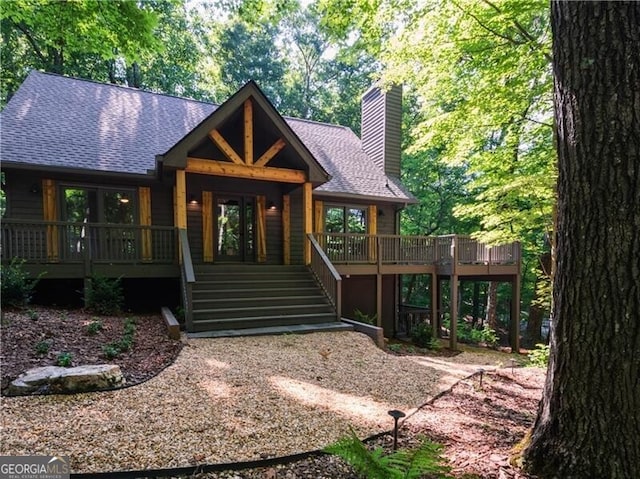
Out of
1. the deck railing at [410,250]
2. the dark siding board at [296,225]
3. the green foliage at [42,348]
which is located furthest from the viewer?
the dark siding board at [296,225]

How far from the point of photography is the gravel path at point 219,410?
8.52ft

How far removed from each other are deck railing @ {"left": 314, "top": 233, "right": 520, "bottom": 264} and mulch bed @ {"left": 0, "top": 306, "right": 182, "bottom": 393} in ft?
17.2

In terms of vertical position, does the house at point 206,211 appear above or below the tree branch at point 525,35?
below

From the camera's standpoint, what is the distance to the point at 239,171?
27.2 ft

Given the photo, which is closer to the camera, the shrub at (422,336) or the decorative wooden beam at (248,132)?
the decorative wooden beam at (248,132)

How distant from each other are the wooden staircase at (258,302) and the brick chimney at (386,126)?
6.98 m

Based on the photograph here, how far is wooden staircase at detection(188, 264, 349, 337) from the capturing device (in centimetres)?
676

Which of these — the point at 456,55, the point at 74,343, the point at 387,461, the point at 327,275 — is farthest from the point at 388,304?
the point at 387,461

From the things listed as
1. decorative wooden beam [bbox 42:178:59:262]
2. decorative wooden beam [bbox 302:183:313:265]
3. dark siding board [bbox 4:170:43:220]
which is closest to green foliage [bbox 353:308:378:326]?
decorative wooden beam [bbox 302:183:313:265]

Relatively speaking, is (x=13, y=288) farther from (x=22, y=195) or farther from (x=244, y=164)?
(x=244, y=164)

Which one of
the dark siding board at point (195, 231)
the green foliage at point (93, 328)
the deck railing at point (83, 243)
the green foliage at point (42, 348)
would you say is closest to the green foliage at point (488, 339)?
the dark siding board at point (195, 231)

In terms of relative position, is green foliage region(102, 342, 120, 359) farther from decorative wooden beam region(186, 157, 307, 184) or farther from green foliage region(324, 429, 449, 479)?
decorative wooden beam region(186, 157, 307, 184)

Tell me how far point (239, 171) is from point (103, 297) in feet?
13.1

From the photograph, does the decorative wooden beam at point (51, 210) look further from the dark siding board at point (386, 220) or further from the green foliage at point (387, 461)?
the dark siding board at point (386, 220)
